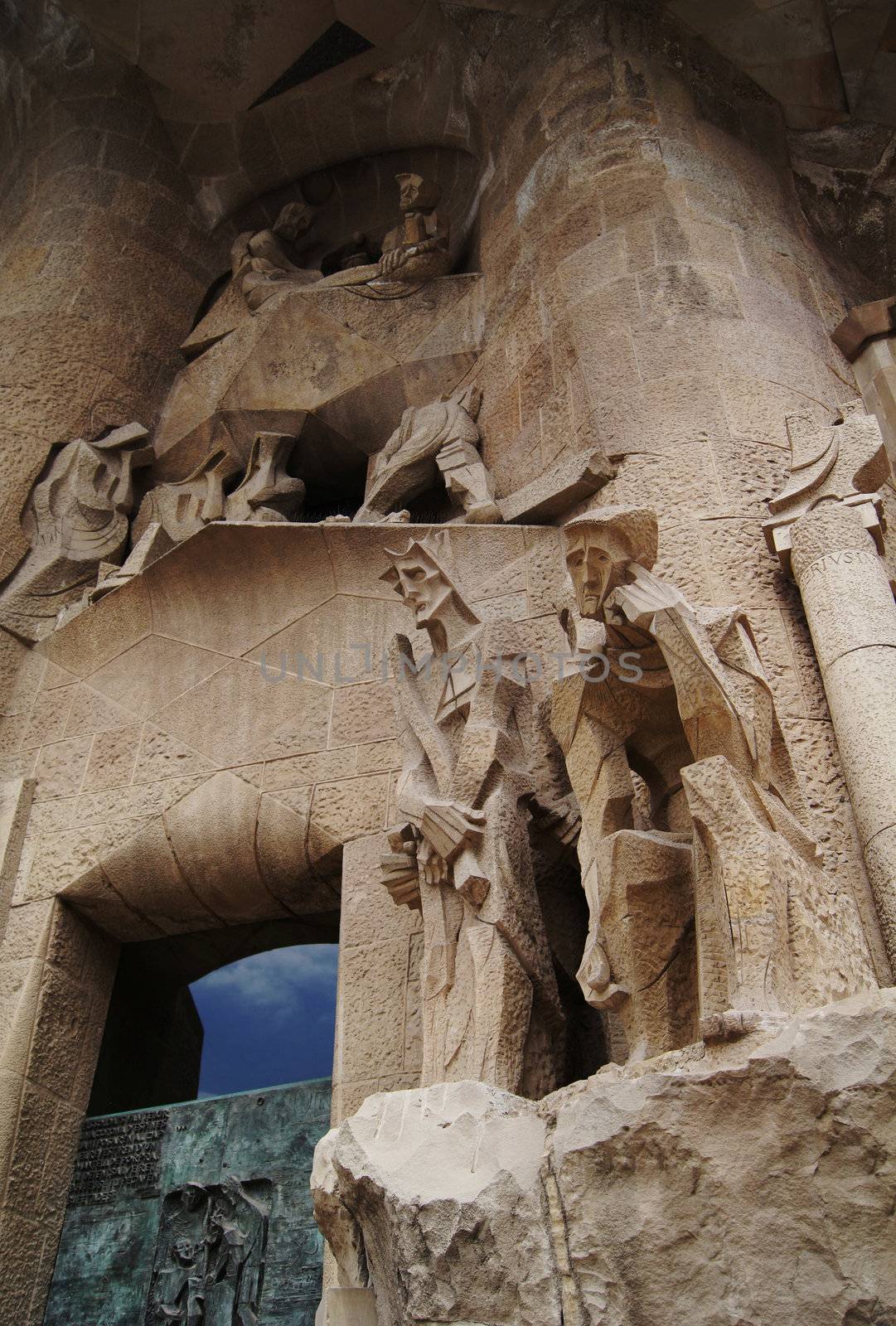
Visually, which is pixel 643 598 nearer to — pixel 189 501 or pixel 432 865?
pixel 432 865

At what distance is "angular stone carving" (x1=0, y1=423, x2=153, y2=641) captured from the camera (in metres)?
5.80

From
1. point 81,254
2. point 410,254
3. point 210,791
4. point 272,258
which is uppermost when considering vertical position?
point 272,258

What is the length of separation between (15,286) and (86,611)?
266 cm

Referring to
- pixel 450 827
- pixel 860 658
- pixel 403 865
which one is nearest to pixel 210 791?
pixel 403 865

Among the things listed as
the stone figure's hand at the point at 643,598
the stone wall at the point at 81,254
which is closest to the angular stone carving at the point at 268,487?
the stone wall at the point at 81,254

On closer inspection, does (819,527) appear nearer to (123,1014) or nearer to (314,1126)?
(314,1126)

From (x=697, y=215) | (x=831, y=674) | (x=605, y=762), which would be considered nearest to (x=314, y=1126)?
(x=605, y=762)

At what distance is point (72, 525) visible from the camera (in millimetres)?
6129

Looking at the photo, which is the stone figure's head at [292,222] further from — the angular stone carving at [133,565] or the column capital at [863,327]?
the column capital at [863,327]

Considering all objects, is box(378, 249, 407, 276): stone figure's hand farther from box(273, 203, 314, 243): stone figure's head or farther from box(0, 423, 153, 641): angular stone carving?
A: box(0, 423, 153, 641): angular stone carving

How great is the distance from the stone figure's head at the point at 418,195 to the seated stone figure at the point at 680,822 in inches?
175

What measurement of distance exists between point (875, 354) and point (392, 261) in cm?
288

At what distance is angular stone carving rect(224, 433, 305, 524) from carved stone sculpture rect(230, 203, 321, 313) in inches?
47.1

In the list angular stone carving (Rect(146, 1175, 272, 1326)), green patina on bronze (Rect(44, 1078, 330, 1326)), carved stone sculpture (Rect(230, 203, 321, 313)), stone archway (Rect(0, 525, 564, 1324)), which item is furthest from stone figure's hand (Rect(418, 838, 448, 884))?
carved stone sculpture (Rect(230, 203, 321, 313))
